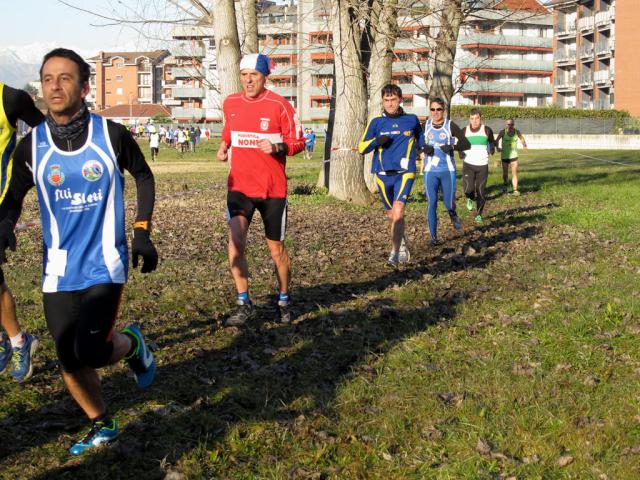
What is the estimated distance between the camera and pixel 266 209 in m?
8.47

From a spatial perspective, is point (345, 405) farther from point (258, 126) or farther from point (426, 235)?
point (426, 235)

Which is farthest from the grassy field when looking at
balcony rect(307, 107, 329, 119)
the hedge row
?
balcony rect(307, 107, 329, 119)

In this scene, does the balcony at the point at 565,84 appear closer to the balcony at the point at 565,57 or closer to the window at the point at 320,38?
the balcony at the point at 565,57

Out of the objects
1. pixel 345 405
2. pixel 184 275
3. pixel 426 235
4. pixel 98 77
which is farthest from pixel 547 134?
pixel 98 77

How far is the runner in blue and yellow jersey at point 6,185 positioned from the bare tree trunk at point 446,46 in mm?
15876

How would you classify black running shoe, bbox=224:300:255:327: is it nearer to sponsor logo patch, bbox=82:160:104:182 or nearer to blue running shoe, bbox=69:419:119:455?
blue running shoe, bbox=69:419:119:455

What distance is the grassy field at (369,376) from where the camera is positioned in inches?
201

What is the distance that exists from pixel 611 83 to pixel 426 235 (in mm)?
74459

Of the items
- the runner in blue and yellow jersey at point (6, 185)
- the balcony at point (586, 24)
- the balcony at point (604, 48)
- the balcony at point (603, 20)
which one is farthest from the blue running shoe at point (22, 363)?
the balcony at point (586, 24)

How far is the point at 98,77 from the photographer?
633ft

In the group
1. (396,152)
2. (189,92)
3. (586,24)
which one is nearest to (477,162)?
(396,152)

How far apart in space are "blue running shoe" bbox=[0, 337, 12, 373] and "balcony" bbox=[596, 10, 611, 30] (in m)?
84.9

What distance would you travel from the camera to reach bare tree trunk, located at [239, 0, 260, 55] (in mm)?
20078

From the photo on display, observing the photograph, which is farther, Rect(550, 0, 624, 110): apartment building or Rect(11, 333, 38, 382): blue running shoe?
Rect(550, 0, 624, 110): apartment building
